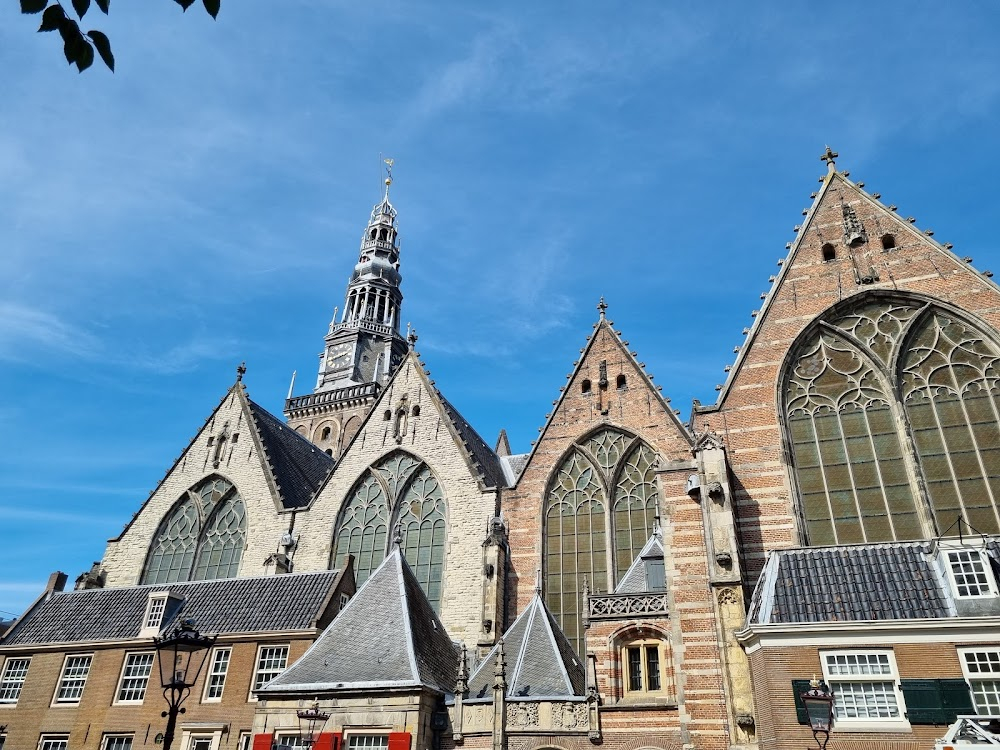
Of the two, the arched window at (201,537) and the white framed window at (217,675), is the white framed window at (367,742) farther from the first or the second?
the arched window at (201,537)

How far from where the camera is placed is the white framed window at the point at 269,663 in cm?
1936

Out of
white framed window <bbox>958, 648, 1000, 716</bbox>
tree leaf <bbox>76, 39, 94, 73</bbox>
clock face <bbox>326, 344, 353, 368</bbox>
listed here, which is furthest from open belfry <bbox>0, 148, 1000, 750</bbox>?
clock face <bbox>326, 344, 353, 368</bbox>

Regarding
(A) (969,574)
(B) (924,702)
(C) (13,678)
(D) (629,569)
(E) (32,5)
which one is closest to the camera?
(E) (32,5)

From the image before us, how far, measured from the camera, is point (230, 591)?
2273 centimetres

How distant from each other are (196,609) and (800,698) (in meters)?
17.0

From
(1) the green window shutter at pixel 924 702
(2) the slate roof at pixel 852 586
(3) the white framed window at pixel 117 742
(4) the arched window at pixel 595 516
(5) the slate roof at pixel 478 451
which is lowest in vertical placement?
(3) the white framed window at pixel 117 742

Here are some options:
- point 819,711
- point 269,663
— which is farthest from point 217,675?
point 819,711

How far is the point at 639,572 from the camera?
65.0 feet

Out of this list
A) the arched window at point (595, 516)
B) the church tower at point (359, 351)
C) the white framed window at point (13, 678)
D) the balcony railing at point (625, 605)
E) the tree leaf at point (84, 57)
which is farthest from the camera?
the church tower at point (359, 351)

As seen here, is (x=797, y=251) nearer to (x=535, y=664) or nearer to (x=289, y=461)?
(x=535, y=664)

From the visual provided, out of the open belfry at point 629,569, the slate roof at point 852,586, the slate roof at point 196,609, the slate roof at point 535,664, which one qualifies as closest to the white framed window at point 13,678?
the open belfry at point 629,569

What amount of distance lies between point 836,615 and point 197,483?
77.7ft

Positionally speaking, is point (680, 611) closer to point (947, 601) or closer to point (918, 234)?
point (947, 601)

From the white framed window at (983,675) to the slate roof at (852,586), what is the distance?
764 millimetres
